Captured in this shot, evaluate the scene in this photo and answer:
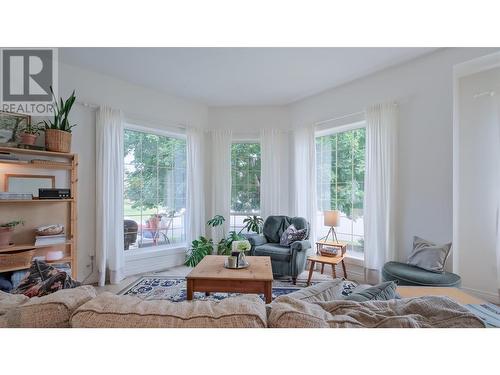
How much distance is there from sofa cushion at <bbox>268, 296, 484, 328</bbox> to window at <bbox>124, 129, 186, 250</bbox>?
3598mm

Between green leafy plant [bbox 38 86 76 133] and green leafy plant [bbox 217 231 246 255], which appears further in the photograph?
green leafy plant [bbox 217 231 246 255]

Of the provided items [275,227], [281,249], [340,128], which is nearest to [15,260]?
[281,249]

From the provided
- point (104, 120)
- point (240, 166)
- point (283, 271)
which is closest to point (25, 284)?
point (104, 120)

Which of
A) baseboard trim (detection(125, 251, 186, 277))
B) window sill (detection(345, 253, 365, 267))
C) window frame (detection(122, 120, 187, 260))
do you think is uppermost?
window frame (detection(122, 120, 187, 260))

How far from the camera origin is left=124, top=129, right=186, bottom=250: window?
3898mm

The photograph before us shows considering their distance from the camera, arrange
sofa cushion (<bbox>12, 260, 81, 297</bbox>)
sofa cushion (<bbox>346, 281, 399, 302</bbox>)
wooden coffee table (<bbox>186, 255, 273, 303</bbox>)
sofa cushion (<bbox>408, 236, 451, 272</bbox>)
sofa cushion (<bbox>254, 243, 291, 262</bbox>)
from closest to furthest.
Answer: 1. sofa cushion (<bbox>346, 281, 399, 302</bbox>)
2. sofa cushion (<bbox>12, 260, 81, 297</bbox>)
3. wooden coffee table (<bbox>186, 255, 273, 303</bbox>)
4. sofa cushion (<bbox>408, 236, 451, 272</bbox>)
5. sofa cushion (<bbox>254, 243, 291, 262</bbox>)

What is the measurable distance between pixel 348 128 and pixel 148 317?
3.89m

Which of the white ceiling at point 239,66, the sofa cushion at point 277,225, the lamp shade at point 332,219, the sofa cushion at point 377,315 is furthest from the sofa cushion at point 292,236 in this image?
the sofa cushion at point 377,315

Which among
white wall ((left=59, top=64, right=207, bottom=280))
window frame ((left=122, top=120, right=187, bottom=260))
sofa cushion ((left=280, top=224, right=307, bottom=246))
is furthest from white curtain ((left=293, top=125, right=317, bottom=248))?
white wall ((left=59, top=64, right=207, bottom=280))

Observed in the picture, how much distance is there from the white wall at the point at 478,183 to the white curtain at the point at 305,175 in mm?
1942

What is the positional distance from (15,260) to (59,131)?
149cm

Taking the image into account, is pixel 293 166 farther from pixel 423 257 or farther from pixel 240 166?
pixel 423 257

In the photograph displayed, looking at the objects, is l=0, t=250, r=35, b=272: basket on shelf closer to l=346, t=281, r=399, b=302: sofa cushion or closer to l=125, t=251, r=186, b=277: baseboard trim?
l=125, t=251, r=186, b=277: baseboard trim

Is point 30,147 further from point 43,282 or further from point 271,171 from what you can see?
point 271,171
